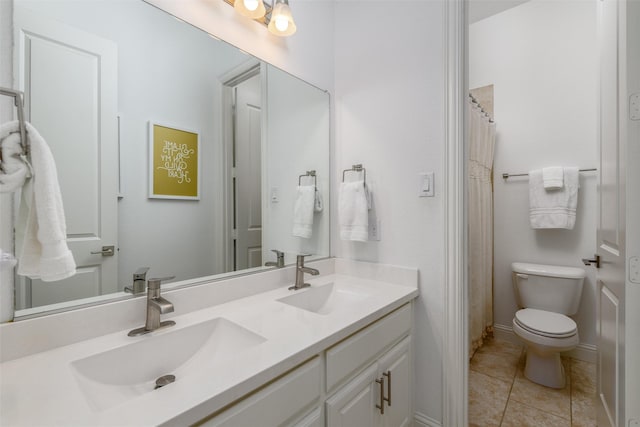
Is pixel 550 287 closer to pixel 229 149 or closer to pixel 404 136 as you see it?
pixel 404 136

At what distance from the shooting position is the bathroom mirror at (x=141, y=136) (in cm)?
80

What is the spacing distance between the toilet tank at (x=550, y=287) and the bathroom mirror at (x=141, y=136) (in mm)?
1856

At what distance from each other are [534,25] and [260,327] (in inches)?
116

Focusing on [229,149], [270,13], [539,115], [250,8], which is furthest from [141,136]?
[539,115]

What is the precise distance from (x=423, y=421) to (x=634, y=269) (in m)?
1.04

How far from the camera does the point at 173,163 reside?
1052 mm

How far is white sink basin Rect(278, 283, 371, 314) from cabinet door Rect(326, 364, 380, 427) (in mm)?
326

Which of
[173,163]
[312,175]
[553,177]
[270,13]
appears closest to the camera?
[173,163]

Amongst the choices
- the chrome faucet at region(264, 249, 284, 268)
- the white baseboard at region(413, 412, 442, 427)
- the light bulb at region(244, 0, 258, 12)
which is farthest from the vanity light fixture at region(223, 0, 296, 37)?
the white baseboard at region(413, 412, 442, 427)

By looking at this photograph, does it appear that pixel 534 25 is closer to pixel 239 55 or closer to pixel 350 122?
pixel 350 122

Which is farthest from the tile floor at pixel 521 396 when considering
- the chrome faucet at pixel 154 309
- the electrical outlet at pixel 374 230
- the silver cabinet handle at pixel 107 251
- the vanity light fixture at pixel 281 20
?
the vanity light fixture at pixel 281 20

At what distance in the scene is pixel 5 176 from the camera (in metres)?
0.60

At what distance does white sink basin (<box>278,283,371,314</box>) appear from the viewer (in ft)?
4.23

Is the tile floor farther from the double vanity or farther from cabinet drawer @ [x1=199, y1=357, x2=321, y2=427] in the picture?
cabinet drawer @ [x1=199, y1=357, x2=321, y2=427]
